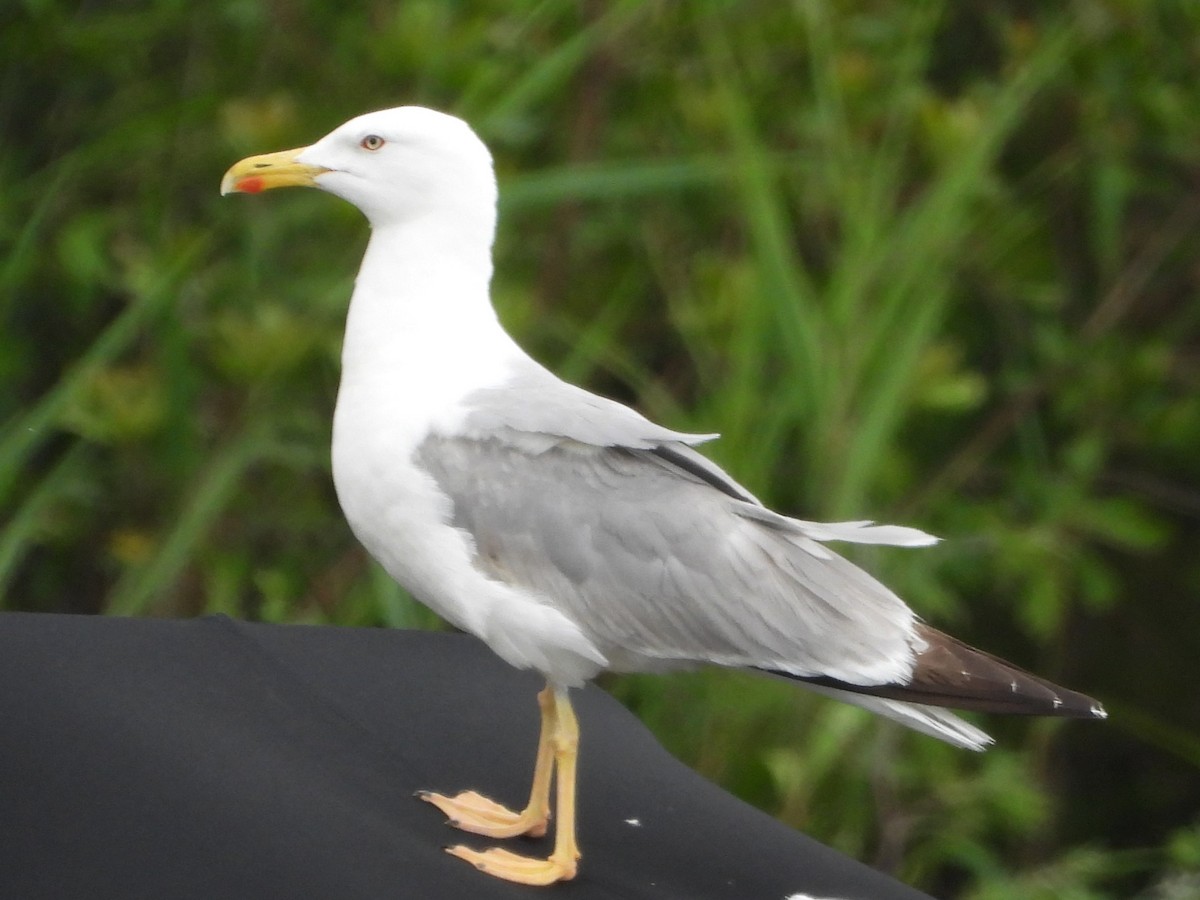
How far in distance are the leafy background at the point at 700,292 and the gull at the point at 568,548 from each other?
60 centimetres

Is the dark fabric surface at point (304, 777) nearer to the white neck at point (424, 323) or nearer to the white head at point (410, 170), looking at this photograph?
the white neck at point (424, 323)

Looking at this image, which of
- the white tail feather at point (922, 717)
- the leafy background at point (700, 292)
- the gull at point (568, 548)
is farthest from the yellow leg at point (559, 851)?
the leafy background at point (700, 292)

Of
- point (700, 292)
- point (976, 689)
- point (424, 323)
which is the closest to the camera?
point (976, 689)

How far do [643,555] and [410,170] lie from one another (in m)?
0.37

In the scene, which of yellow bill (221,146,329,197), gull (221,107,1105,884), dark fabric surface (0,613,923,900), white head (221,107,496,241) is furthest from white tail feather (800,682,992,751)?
yellow bill (221,146,329,197)

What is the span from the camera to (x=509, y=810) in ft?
4.54

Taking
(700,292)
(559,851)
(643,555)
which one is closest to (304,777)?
(559,851)

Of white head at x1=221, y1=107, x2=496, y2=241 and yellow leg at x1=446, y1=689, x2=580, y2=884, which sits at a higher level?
white head at x1=221, y1=107, x2=496, y2=241

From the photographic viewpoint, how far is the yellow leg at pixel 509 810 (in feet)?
4.26

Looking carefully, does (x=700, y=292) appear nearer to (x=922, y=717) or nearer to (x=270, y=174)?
(x=270, y=174)

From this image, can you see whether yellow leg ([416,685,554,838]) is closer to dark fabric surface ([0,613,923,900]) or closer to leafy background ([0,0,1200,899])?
dark fabric surface ([0,613,923,900])

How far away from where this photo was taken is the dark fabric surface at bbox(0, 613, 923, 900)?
110 cm

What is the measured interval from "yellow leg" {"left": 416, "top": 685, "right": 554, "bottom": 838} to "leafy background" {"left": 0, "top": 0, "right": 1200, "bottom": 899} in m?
0.62

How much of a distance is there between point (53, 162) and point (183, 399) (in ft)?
1.28
